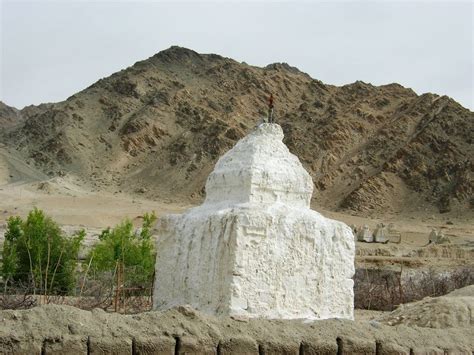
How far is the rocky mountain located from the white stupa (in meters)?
32.6

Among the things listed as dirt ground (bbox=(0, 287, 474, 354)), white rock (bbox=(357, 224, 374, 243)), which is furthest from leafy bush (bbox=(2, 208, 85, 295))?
white rock (bbox=(357, 224, 374, 243))

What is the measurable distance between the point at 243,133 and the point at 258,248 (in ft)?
133

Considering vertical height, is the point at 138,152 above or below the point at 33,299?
above

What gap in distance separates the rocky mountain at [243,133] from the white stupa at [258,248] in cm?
3262

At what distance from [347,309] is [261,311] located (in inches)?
54.9

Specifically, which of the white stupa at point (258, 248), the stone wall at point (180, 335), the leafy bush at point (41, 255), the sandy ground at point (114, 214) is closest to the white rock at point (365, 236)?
the sandy ground at point (114, 214)

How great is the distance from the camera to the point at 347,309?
30.3ft

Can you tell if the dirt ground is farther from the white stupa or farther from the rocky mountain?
the rocky mountain

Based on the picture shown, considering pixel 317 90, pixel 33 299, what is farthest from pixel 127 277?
pixel 317 90

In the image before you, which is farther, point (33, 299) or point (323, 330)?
point (33, 299)

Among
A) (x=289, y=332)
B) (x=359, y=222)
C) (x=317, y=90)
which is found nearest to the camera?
→ (x=289, y=332)

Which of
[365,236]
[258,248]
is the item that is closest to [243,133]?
[365,236]

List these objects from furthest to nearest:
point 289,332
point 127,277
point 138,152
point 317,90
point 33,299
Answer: point 317,90 → point 138,152 → point 127,277 → point 33,299 → point 289,332

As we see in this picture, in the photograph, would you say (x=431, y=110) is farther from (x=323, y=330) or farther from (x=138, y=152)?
(x=323, y=330)
